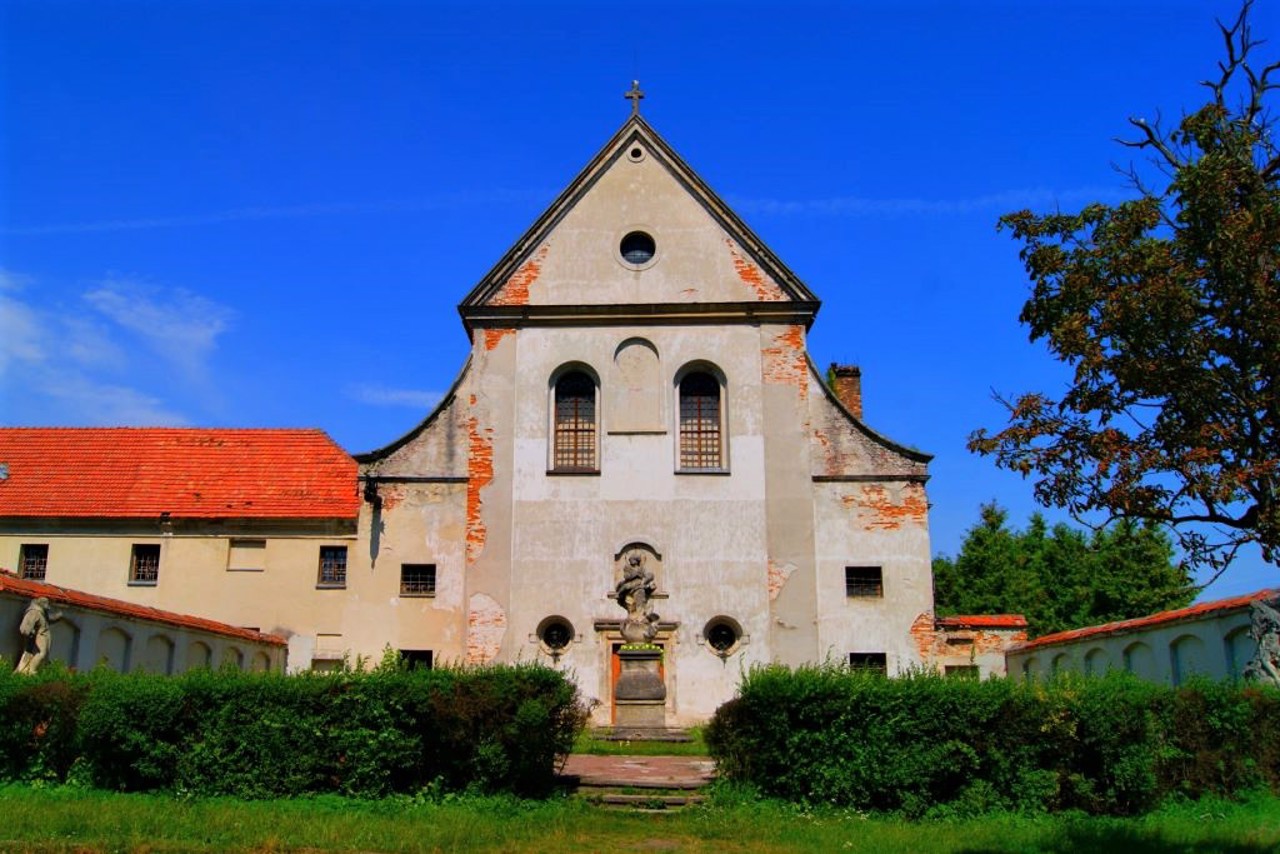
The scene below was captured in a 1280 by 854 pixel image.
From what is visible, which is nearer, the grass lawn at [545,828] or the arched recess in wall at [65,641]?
the grass lawn at [545,828]

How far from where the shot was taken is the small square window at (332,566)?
26.5 metres

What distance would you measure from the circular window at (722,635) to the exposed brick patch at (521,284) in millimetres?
9341

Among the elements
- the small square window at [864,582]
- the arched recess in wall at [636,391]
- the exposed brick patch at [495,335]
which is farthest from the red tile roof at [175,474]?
the small square window at [864,582]

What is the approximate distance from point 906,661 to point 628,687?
6839 millimetres

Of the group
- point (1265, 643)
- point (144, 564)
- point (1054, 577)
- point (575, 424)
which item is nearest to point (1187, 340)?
point (1265, 643)

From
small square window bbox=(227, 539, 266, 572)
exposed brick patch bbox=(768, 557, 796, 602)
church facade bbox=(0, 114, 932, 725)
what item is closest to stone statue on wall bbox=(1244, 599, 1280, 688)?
church facade bbox=(0, 114, 932, 725)

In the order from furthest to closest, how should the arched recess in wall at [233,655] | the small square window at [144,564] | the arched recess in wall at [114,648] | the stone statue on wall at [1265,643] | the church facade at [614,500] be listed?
the small square window at [144,564] → the church facade at [614,500] → the arched recess in wall at [233,655] → the arched recess in wall at [114,648] → the stone statue on wall at [1265,643]

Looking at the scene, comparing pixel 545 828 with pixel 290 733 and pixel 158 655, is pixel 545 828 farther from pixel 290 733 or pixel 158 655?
pixel 158 655

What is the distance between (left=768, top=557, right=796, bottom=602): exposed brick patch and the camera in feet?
81.5

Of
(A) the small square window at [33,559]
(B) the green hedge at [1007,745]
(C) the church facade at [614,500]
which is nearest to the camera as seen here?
(B) the green hedge at [1007,745]

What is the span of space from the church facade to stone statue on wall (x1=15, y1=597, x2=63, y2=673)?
854cm

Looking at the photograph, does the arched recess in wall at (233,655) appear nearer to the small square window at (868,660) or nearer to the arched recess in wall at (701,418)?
the arched recess in wall at (701,418)

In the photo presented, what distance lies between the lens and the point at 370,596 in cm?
2541

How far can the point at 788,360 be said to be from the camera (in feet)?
87.2
